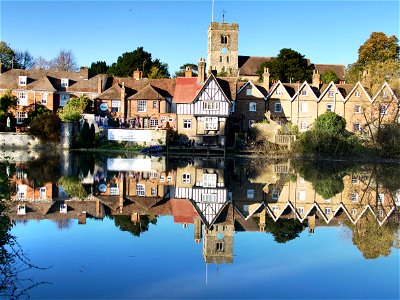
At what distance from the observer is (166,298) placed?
24.0 ft

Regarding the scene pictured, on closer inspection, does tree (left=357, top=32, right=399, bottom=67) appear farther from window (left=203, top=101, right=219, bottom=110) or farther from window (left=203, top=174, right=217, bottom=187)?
window (left=203, top=174, right=217, bottom=187)

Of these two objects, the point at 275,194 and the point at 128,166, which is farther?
the point at 128,166

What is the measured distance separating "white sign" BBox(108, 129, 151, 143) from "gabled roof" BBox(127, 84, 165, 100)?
18.1 ft

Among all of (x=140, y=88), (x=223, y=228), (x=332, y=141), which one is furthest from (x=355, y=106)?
(x=223, y=228)

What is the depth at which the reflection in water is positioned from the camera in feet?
41.3

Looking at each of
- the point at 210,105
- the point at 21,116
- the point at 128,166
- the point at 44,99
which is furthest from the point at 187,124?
the point at 128,166

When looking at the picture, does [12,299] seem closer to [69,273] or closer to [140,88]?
[69,273]

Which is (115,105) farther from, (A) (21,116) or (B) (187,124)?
(A) (21,116)

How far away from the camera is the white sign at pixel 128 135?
157ft

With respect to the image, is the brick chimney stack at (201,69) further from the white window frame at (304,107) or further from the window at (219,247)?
the window at (219,247)

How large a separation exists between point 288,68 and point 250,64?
10.5m

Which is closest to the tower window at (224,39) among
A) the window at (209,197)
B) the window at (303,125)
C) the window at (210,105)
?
the window at (303,125)

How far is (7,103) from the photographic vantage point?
51.5m

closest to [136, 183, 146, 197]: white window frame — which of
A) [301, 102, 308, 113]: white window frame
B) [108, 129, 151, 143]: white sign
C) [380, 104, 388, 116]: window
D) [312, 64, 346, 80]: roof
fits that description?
[108, 129, 151, 143]: white sign
